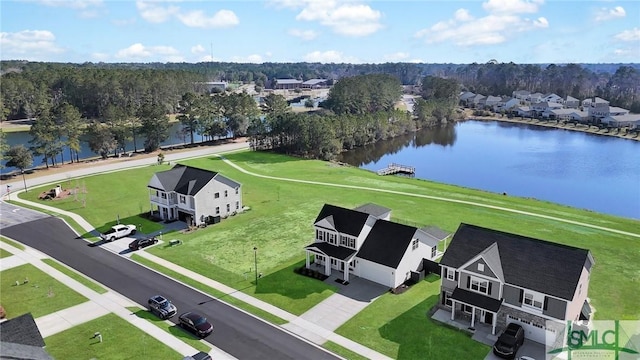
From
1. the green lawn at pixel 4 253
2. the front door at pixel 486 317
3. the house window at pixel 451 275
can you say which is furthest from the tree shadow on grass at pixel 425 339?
the green lawn at pixel 4 253

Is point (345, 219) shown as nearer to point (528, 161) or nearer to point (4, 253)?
point (4, 253)

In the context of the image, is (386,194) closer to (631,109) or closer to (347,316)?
(347,316)

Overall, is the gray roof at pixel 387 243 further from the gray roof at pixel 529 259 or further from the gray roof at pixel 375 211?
the gray roof at pixel 529 259

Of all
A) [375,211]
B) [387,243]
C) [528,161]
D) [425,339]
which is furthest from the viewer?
[528,161]

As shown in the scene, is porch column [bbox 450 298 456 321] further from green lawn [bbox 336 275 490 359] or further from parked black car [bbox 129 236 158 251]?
parked black car [bbox 129 236 158 251]

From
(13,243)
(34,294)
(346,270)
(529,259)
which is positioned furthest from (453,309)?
(13,243)

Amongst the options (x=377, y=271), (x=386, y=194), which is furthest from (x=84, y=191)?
(x=377, y=271)
